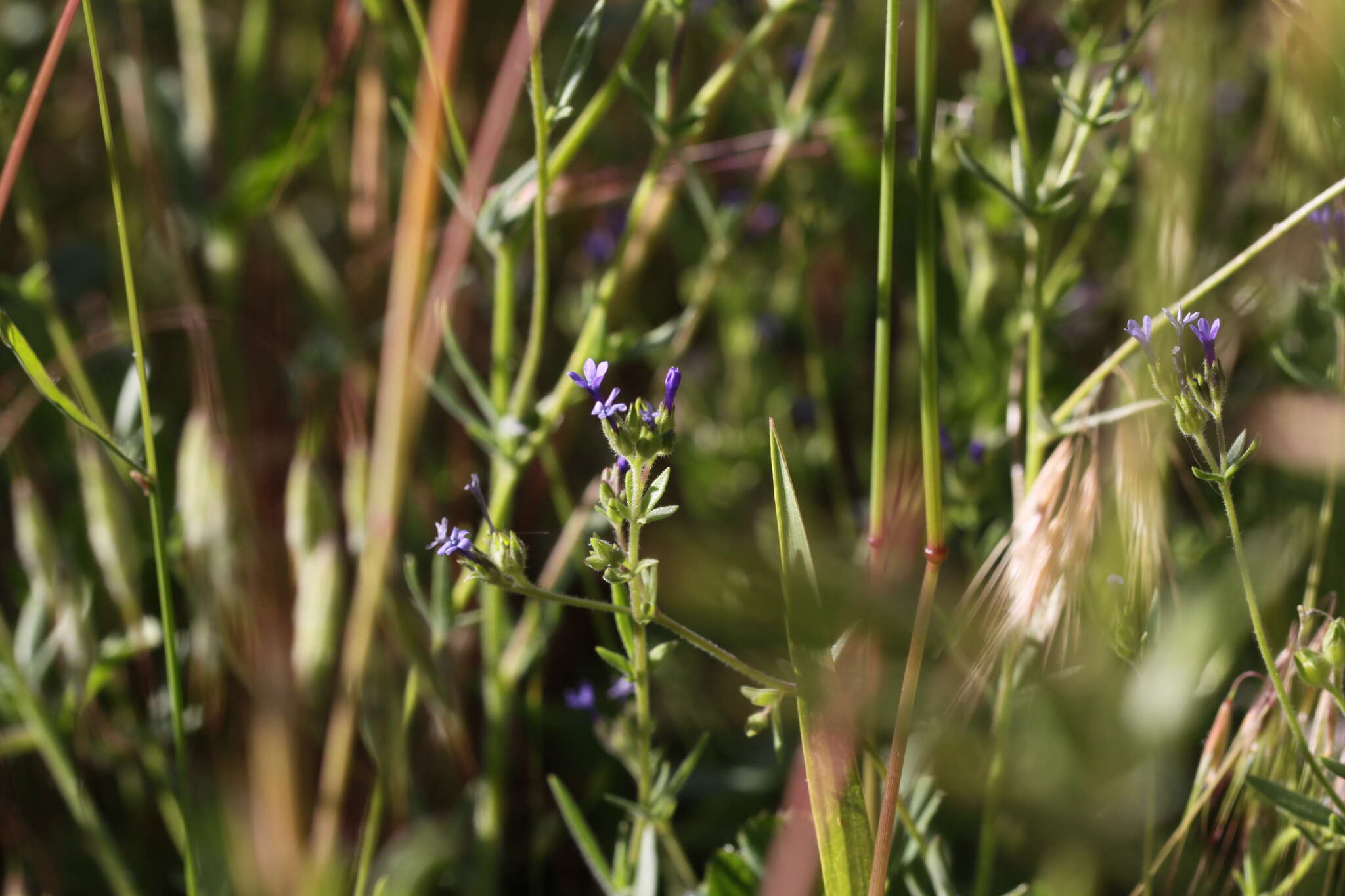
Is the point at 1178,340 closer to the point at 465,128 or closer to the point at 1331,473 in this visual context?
the point at 1331,473

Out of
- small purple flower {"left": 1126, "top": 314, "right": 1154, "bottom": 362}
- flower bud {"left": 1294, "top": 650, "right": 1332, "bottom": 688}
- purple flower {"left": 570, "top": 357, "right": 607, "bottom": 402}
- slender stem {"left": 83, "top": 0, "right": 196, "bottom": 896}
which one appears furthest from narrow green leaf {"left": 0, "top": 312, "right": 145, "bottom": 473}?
flower bud {"left": 1294, "top": 650, "right": 1332, "bottom": 688}

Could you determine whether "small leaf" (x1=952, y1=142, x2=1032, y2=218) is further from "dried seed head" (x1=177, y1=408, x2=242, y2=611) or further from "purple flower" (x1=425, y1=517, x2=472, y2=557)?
"dried seed head" (x1=177, y1=408, x2=242, y2=611)

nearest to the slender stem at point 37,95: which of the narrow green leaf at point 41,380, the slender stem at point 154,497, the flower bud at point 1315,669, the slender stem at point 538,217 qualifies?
the slender stem at point 154,497

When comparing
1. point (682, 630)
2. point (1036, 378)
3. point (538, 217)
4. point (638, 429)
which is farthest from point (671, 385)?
point (1036, 378)

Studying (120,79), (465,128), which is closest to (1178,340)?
(465,128)

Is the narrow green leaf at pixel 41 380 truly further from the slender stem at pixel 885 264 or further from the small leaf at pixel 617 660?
the slender stem at pixel 885 264

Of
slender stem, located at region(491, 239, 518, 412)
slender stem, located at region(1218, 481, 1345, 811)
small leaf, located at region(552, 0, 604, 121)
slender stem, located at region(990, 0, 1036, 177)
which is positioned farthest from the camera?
slender stem, located at region(491, 239, 518, 412)
